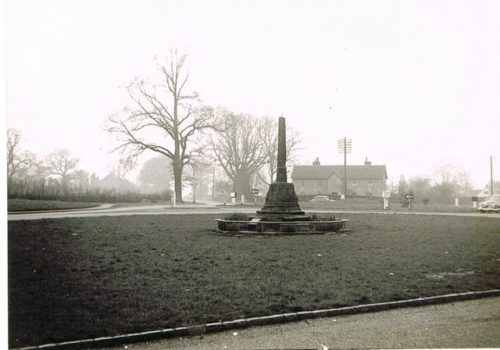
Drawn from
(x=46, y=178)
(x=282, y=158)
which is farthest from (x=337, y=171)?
(x=282, y=158)

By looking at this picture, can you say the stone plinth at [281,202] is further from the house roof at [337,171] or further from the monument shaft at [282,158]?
the house roof at [337,171]

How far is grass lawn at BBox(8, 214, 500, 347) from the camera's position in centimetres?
562

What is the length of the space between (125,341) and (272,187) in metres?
12.2

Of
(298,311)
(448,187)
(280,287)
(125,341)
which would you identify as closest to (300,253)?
(280,287)

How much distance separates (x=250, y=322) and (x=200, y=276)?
8.06ft

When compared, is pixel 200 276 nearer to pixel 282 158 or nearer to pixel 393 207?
pixel 282 158

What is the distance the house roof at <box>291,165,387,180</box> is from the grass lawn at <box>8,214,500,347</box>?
75.4 meters

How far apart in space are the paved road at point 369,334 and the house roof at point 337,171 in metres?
82.3

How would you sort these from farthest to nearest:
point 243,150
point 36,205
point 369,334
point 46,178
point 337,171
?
point 337,171 → point 243,150 → point 46,178 → point 36,205 → point 369,334

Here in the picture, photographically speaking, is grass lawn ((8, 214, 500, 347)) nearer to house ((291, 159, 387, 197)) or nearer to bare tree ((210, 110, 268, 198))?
bare tree ((210, 110, 268, 198))

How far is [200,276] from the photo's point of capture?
7832 mm

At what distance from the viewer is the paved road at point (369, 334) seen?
500 cm

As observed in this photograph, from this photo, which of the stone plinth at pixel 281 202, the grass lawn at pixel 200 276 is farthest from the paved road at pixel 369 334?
the stone plinth at pixel 281 202

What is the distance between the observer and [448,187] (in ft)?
170
